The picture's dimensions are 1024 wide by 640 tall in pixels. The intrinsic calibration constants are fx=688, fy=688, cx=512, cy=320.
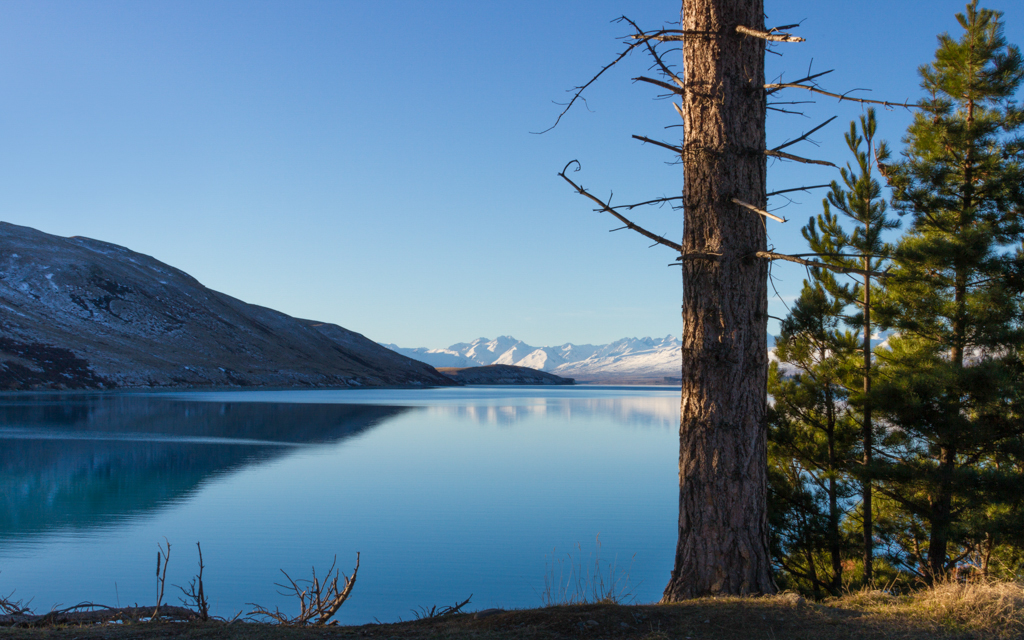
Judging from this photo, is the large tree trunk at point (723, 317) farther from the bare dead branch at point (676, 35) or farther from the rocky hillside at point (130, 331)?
the rocky hillside at point (130, 331)

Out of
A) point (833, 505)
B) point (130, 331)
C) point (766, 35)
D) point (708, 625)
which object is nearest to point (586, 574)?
point (833, 505)

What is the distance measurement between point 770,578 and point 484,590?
6440mm

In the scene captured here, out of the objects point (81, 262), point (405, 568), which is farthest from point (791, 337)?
point (81, 262)

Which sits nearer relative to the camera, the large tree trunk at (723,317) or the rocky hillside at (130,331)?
the large tree trunk at (723,317)

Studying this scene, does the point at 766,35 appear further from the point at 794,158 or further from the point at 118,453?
the point at 118,453

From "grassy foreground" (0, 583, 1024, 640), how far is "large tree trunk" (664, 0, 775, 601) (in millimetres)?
724

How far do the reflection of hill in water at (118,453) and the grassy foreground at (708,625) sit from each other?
12816 millimetres

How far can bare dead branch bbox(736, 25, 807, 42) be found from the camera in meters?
5.31

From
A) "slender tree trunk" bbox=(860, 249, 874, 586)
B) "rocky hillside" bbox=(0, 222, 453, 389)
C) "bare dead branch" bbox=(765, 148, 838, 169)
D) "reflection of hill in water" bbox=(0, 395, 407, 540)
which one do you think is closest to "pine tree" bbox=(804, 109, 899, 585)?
"slender tree trunk" bbox=(860, 249, 874, 586)

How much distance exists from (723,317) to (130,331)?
404ft

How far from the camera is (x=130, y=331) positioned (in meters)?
111

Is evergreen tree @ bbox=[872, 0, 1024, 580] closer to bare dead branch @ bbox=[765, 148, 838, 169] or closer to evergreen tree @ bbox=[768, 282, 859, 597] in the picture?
evergreen tree @ bbox=[768, 282, 859, 597]

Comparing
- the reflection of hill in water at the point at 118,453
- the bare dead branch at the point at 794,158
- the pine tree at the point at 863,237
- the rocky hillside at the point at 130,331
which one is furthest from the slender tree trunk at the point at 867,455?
the rocky hillside at the point at 130,331

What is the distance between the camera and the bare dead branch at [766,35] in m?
5.31
